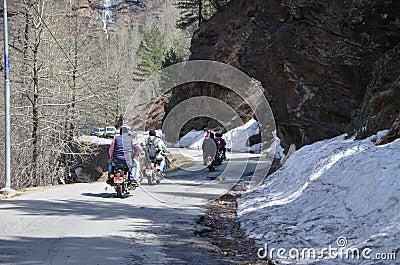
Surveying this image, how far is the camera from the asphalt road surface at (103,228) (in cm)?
630

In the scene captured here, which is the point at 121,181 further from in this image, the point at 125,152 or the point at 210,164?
the point at 210,164

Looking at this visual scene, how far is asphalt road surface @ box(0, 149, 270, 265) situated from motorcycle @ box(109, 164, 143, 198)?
23 centimetres

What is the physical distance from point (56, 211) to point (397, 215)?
22.2ft

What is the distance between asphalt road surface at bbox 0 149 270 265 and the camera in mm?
6301

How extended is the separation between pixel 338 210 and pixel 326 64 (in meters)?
9.94

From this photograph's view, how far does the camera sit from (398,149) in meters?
7.99

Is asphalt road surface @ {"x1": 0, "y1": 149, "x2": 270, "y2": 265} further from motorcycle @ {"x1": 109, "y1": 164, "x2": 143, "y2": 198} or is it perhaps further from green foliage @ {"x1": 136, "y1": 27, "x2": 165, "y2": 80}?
green foliage @ {"x1": 136, "y1": 27, "x2": 165, "y2": 80}

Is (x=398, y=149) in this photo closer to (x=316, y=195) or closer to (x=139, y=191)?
(x=316, y=195)

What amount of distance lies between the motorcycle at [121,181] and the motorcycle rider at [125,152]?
0.11 m

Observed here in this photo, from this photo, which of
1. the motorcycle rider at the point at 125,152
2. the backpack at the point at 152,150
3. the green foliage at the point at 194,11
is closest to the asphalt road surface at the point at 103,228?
the motorcycle rider at the point at 125,152

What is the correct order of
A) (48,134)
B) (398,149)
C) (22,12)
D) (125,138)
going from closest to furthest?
(398,149), (125,138), (22,12), (48,134)

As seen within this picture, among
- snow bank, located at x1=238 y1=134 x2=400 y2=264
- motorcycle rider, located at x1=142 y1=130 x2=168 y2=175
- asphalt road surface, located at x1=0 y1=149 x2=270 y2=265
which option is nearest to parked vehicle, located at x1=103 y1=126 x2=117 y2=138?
motorcycle rider, located at x1=142 y1=130 x2=168 y2=175

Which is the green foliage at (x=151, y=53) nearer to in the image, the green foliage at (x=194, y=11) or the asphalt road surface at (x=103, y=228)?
the green foliage at (x=194, y=11)

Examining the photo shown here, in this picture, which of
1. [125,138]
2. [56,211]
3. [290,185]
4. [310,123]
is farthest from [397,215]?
[310,123]
